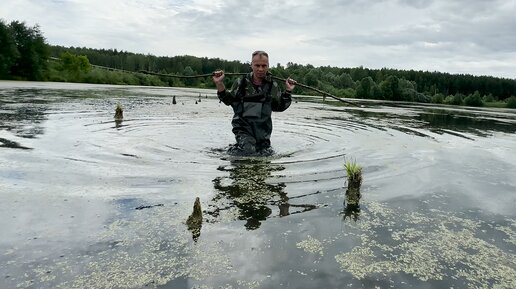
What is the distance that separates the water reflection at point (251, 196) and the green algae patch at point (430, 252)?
1.24 metres

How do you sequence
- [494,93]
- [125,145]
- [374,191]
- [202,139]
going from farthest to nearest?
[494,93] < [202,139] < [125,145] < [374,191]

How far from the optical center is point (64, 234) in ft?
15.0

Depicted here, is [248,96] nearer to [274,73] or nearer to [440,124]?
[440,124]

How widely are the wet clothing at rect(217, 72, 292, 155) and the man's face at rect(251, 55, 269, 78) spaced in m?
0.25

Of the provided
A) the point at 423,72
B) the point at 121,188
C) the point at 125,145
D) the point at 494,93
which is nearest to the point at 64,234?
the point at 121,188

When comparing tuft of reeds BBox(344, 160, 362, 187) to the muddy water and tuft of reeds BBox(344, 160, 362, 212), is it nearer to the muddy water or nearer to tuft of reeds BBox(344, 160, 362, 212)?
tuft of reeds BBox(344, 160, 362, 212)

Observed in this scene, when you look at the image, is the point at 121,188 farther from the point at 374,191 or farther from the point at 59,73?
the point at 59,73

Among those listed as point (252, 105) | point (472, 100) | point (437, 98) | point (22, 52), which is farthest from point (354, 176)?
point (472, 100)

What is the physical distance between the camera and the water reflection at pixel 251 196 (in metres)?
5.60

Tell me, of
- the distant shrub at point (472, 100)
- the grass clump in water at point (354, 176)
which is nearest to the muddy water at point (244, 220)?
the grass clump in water at point (354, 176)

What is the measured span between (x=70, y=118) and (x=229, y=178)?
11069 mm

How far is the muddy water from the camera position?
3926 millimetres

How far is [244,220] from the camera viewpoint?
209 inches

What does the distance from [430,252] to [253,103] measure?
235 inches
